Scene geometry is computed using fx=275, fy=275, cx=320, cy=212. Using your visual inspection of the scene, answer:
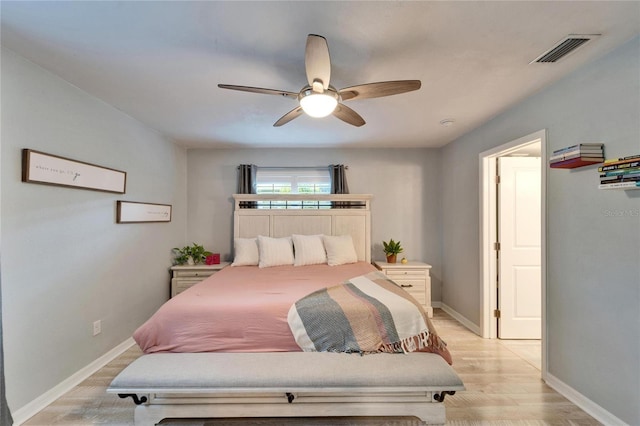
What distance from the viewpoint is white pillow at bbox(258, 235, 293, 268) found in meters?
3.49

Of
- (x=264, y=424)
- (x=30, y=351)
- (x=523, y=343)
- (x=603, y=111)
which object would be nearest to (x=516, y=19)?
(x=603, y=111)

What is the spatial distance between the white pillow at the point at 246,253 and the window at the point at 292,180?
910 millimetres

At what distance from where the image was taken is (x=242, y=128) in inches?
129

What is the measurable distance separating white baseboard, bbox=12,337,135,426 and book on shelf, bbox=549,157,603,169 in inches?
159

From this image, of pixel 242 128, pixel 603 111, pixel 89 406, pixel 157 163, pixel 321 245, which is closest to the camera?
pixel 603 111

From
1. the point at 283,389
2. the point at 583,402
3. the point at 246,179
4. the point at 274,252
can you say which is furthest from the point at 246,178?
the point at 583,402

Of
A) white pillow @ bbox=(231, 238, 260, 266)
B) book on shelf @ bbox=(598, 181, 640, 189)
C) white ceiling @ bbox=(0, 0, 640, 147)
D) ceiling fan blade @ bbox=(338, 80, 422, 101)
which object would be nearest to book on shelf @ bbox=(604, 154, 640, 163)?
book on shelf @ bbox=(598, 181, 640, 189)

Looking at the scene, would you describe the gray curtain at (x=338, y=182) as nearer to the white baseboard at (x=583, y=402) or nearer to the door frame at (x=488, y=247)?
the door frame at (x=488, y=247)

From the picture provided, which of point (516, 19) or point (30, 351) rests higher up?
point (516, 19)

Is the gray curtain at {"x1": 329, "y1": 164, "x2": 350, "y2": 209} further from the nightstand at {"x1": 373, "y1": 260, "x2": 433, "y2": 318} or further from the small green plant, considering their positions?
the nightstand at {"x1": 373, "y1": 260, "x2": 433, "y2": 318}

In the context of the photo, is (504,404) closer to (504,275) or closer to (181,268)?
(504,275)

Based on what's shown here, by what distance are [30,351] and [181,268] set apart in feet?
5.89

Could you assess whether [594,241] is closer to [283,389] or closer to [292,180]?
[283,389]

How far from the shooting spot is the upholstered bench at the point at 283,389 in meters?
1.65
